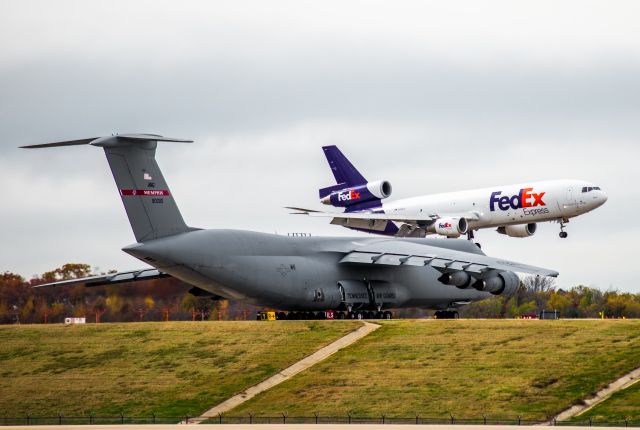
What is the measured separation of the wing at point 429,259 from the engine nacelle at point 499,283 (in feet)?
2.33

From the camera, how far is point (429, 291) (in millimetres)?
61281

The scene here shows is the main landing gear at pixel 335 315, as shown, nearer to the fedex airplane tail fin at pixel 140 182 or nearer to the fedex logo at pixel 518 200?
the fedex airplane tail fin at pixel 140 182

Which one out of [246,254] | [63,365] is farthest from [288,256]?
[63,365]

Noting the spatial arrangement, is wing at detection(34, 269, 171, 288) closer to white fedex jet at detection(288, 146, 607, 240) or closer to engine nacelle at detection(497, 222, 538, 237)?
white fedex jet at detection(288, 146, 607, 240)

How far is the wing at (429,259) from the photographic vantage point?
5516 centimetres

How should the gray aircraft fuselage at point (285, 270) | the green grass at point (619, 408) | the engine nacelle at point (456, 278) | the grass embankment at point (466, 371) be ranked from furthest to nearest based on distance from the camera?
the engine nacelle at point (456, 278)
the gray aircraft fuselage at point (285, 270)
the grass embankment at point (466, 371)
the green grass at point (619, 408)

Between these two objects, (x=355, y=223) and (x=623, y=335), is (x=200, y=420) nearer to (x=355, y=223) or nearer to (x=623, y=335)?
(x=623, y=335)

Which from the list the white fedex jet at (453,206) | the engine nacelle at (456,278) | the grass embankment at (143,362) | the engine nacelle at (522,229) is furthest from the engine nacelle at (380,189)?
the grass embankment at (143,362)

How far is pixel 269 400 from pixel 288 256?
1156cm

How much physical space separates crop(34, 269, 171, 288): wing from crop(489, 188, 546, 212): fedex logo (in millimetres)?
20443

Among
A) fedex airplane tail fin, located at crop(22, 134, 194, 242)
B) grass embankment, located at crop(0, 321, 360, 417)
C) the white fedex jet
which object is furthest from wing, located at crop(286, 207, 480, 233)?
fedex airplane tail fin, located at crop(22, 134, 194, 242)

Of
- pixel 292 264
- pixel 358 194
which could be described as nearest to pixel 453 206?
pixel 358 194

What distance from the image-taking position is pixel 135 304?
6231 cm

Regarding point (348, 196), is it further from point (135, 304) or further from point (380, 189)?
point (135, 304)
